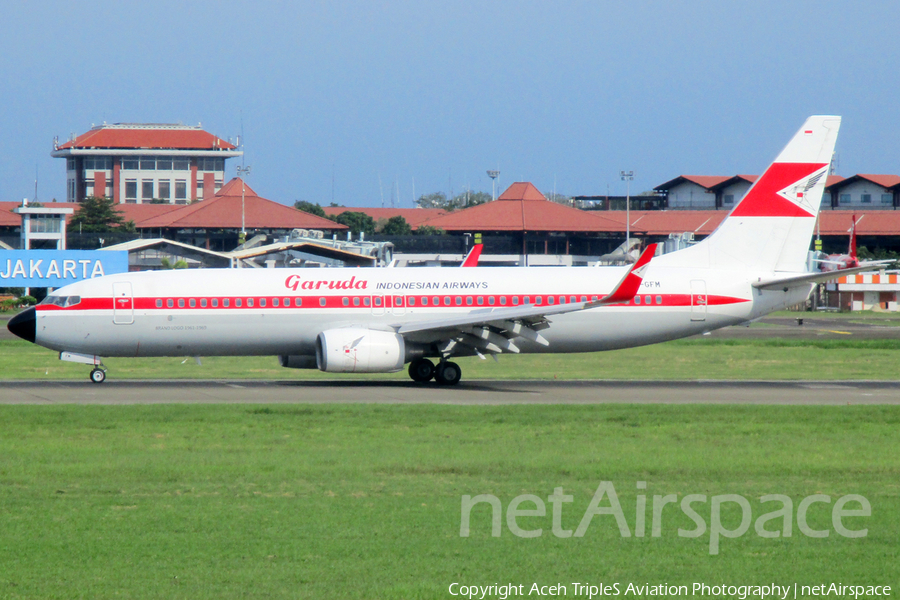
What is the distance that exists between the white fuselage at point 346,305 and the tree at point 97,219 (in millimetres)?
111185

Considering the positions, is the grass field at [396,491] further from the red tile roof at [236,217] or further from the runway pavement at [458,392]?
the red tile roof at [236,217]

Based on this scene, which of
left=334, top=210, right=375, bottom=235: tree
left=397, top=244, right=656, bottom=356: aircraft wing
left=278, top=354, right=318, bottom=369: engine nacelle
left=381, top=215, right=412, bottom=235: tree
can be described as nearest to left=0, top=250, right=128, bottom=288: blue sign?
left=278, top=354, right=318, bottom=369: engine nacelle

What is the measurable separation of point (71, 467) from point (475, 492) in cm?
609

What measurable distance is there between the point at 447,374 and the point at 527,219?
294 ft

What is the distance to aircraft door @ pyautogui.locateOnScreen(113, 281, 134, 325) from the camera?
28281 mm

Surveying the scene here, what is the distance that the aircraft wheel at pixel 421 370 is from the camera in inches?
1184

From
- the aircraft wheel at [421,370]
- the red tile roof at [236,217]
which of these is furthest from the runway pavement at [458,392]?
the red tile roof at [236,217]

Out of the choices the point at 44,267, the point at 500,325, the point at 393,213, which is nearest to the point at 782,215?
the point at 500,325

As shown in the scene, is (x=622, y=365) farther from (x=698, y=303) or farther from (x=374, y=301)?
(x=374, y=301)

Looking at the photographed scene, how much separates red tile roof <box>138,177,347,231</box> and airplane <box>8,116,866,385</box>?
311ft

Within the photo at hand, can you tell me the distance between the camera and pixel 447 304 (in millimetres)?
29469

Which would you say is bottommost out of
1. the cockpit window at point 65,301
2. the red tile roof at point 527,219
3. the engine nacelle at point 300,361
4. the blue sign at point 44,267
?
the engine nacelle at point 300,361

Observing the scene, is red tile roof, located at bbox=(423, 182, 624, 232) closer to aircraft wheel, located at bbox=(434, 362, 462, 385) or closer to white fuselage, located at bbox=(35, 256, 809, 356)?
white fuselage, located at bbox=(35, 256, 809, 356)

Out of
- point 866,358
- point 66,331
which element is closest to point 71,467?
point 66,331
